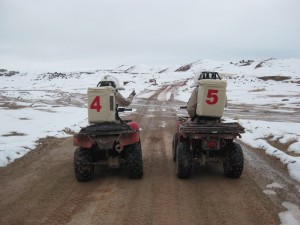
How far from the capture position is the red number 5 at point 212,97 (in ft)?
26.2

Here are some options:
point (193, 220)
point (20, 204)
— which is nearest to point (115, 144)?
point (20, 204)

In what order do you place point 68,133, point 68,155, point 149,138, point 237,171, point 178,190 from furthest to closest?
1. point 68,133
2. point 149,138
3. point 68,155
4. point 237,171
5. point 178,190

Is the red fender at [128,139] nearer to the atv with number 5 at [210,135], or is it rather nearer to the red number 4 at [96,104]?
the red number 4 at [96,104]

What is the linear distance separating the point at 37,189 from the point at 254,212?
14.2 ft

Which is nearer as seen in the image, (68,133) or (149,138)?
(149,138)

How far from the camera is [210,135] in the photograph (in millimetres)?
7844

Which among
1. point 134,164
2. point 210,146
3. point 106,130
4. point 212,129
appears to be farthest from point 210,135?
point 106,130

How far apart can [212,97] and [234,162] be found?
4.97 ft

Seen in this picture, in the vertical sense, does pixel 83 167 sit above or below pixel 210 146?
below

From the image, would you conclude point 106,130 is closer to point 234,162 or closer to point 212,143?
point 212,143

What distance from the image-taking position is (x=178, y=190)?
7.27 meters

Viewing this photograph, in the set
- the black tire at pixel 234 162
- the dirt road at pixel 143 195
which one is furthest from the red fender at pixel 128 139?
the black tire at pixel 234 162

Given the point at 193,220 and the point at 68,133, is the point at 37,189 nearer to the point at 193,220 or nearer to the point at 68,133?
the point at 193,220

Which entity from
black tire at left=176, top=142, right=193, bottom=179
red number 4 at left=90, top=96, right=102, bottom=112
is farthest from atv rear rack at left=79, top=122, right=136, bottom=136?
black tire at left=176, top=142, right=193, bottom=179
